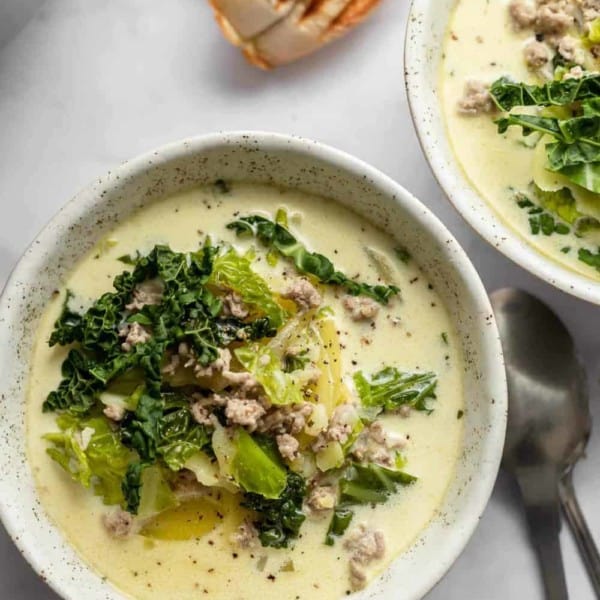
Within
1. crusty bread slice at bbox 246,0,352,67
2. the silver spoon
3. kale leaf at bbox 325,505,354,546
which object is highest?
crusty bread slice at bbox 246,0,352,67

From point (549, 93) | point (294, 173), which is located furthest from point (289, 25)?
point (549, 93)

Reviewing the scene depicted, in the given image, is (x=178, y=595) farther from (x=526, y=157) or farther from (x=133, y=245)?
(x=526, y=157)

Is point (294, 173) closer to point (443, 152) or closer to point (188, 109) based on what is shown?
point (443, 152)

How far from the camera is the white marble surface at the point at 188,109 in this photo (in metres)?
2.52

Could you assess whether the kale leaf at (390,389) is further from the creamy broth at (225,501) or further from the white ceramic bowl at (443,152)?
the white ceramic bowl at (443,152)

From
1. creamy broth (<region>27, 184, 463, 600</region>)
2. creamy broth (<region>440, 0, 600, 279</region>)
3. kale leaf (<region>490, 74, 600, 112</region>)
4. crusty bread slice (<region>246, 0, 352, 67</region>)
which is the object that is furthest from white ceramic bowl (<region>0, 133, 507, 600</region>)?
crusty bread slice (<region>246, 0, 352, 67</region>)

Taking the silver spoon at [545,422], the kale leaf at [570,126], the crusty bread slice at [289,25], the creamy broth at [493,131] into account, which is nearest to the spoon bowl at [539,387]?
the silver spoon at [545,422]

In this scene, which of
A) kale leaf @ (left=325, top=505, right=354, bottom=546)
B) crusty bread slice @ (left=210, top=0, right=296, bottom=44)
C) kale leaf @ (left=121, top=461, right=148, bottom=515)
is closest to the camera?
kale leaf @ (left=121, top=461, right=148, bottom=515)

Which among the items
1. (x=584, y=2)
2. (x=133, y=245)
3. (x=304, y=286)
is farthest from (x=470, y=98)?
(x=133, y=245)

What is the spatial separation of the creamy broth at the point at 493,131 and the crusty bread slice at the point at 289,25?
32 cm

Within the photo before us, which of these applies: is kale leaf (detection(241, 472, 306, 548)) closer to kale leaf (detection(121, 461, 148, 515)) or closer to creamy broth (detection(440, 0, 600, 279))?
kale leaf (detection(121, 461, 148, 515))

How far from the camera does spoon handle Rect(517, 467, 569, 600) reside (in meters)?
2.44

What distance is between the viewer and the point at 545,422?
2.47 m

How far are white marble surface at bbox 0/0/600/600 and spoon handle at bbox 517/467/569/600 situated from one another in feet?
0.13
